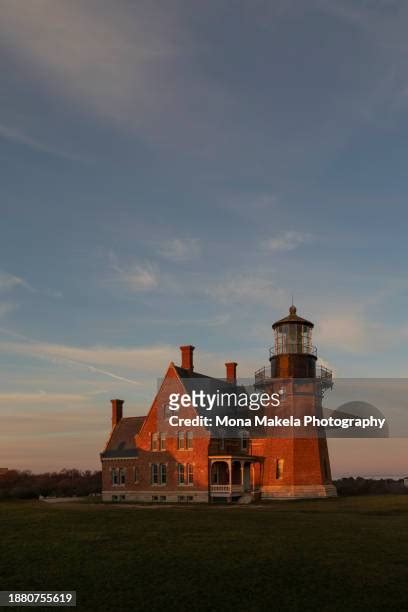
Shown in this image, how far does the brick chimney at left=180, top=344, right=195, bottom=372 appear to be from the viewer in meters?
50.7

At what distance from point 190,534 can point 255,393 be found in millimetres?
30675

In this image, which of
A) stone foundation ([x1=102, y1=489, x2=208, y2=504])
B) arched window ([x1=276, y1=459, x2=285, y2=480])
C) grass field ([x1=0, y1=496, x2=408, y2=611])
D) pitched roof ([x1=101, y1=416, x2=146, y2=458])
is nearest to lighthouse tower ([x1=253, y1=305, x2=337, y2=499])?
arched window ([x1=276, y1=459, x2=285, y2=480])

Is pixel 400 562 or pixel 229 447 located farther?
pixel 229 447

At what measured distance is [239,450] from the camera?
4941 cm

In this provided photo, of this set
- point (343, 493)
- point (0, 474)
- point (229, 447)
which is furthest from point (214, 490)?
point (0, 474)

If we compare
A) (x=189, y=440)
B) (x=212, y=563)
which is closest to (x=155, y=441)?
(x=189, y=440)

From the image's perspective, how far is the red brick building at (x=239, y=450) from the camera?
45750 mm

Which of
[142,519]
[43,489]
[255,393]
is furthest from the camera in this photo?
[43,489]

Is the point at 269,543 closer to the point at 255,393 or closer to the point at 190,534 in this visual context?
the point at 190,534

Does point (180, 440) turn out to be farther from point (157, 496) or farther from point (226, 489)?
point (226, 489)

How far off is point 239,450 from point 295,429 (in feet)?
17.9

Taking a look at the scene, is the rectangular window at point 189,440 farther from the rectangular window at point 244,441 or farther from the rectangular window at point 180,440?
the rectangular window at point 244,441

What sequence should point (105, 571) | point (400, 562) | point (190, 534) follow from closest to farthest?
point (105, 571), point (400, 562), point (190, 534)

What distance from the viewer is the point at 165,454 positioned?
4778cm
